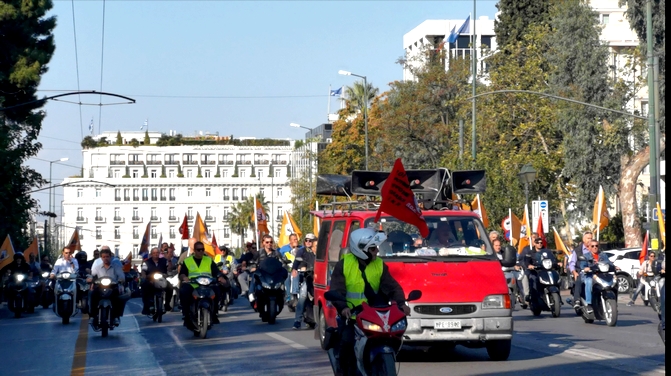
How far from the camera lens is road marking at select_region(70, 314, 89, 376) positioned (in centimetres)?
1310

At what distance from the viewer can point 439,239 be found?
13828 millimetres

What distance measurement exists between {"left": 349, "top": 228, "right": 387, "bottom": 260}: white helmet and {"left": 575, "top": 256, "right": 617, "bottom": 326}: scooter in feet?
33.4

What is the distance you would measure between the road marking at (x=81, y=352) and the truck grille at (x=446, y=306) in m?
4.00

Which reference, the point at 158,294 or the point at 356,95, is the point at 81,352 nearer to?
the point at 158,294

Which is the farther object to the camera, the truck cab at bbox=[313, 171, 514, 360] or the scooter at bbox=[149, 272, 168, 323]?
the scooter at bbox=[149, 272, 168, 323]

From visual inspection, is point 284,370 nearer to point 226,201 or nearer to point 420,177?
point 420,177

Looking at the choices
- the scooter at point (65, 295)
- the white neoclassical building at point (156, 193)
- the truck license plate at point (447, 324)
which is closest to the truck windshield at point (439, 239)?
the truck license plate at point (447, 324)

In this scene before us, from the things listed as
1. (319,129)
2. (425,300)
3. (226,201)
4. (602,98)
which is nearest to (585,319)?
(425,300)

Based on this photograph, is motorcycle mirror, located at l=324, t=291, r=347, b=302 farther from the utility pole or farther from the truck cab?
the utility pole

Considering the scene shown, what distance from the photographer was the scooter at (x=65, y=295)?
22969 mm

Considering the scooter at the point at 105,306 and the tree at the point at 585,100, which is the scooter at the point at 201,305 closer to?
the scooter at the point at 105,306

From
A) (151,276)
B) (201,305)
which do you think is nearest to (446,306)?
(201,305)

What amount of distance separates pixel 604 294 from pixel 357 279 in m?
10.4

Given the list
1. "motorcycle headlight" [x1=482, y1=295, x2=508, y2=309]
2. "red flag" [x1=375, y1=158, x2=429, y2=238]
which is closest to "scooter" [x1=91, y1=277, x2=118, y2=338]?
"red flag" [x1=375, y1=158, x2=429, y2=238]
